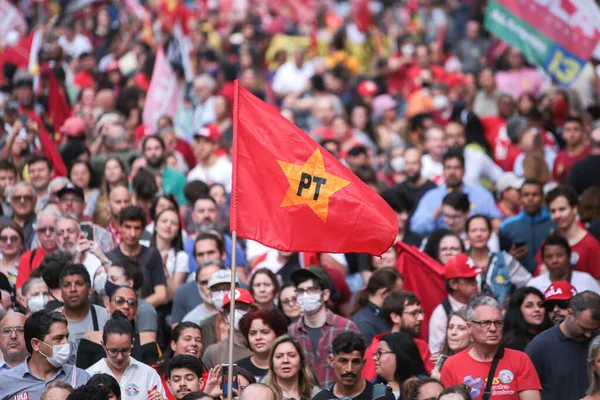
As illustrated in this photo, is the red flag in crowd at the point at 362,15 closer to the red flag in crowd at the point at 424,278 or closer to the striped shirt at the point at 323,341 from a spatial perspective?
the red flag in crowd at the point at 424,278

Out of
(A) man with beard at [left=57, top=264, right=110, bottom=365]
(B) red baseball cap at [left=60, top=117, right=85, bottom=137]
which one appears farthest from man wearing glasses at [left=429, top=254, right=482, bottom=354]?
(B) red baseball cap at [left=60, top=117, right=85, bottom=137]

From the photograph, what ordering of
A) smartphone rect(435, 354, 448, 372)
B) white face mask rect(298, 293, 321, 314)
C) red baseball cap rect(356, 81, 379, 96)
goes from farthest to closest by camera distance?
red baseball cap rect(356, 81, 379, 96), white face mask rect(298, 293, 321, 314), smartphone rect(435, 354, 448, 372)

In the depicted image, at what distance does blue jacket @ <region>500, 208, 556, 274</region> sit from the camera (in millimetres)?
13625

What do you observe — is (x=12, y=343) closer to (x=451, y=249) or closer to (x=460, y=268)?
(x=460, y=268)

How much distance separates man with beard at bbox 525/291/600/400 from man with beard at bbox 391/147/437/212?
17.5ft

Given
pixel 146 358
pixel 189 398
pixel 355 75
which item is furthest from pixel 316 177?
pixel 355 75

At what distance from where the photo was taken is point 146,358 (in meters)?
11.3

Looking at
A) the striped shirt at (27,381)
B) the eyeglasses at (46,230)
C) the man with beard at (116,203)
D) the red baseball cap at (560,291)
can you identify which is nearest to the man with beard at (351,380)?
the striped shirt at (27,381)

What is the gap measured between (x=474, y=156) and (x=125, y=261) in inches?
234

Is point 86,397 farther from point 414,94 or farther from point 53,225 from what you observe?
point 414,94

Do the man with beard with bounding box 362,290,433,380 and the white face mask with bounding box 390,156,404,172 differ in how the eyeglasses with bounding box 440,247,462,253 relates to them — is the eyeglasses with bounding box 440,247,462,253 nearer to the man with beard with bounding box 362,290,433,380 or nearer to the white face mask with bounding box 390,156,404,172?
the man with beard with bounding box 362,290,433,380

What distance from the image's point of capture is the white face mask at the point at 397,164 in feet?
57.5

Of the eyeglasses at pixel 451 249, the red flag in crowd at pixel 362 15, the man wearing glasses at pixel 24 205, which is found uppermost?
the red flag in crowd at pixel 362 15

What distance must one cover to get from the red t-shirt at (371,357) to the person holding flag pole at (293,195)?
1.51 m
